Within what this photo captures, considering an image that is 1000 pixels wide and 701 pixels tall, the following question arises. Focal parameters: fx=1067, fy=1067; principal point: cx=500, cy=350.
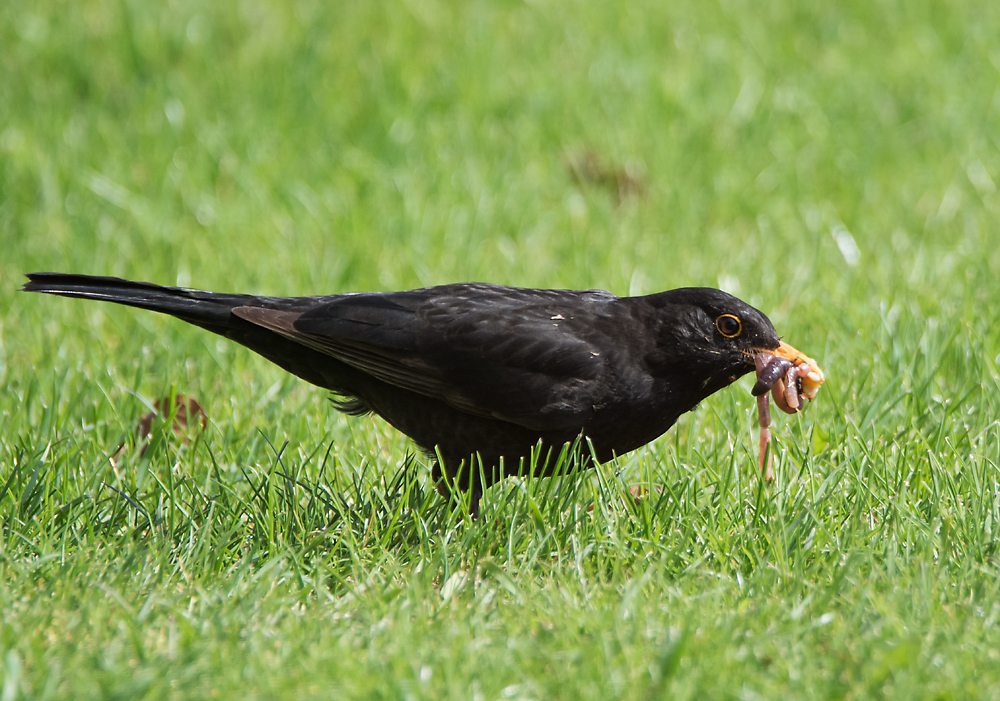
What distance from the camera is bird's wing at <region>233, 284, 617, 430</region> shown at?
334 cm

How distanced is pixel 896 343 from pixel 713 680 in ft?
7.81

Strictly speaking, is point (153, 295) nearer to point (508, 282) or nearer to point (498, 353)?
point (498, 353)

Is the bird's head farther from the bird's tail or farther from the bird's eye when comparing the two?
the bird's tail

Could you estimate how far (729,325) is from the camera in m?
3.40

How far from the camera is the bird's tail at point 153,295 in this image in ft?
11.8

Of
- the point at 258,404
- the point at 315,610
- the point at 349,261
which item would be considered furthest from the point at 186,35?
the point at 315,610

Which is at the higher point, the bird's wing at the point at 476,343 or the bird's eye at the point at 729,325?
the bird's eye at the point at 729,325

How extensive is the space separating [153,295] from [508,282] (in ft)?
7.36

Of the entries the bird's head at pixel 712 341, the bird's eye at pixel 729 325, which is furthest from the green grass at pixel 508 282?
the bird's eye at pixel 729 325

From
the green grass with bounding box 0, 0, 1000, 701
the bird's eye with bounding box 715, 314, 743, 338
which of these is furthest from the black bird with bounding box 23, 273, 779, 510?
the green grass with bounding box 0, 0, 1000, 701

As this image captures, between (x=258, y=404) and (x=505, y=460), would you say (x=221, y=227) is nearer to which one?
(x=258, y=404)

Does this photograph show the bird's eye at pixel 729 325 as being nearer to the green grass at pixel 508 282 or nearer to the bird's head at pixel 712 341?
the bird's head at pixel 712 341

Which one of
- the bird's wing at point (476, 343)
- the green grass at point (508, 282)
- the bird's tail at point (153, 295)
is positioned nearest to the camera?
the green grass at point (508, 282)

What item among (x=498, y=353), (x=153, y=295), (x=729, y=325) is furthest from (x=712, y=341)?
(x=153, y=295)
